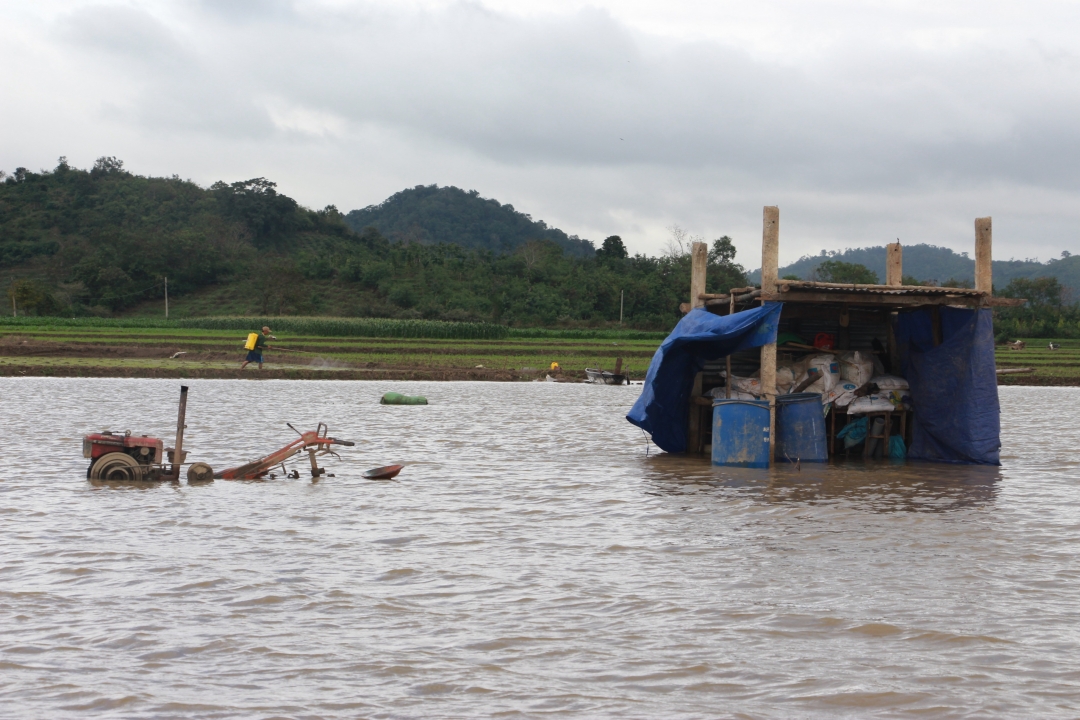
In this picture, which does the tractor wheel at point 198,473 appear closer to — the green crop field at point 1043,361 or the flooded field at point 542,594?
the flooded field at point 542,594

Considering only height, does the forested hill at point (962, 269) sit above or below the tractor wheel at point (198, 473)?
above

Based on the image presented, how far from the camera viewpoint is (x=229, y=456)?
1370 cm

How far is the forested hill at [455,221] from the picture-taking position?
13275cm

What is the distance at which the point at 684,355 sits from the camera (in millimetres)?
14180

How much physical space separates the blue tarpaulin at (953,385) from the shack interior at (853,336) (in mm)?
19

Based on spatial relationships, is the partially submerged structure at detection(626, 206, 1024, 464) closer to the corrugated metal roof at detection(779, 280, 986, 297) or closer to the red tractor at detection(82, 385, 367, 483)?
the corrugated metal roof at detection(779, 280, 986, 297)

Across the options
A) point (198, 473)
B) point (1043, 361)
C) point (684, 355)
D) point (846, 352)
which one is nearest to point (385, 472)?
point (198, 473)

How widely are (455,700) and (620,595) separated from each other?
2113mm

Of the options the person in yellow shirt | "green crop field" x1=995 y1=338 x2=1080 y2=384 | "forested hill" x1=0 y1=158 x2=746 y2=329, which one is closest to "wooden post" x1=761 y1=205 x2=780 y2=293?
the person in yellow shirt

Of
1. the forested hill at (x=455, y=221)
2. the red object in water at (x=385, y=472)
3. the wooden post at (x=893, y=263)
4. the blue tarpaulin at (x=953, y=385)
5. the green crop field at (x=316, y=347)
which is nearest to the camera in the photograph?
the red object in water at (x=385, y=472)

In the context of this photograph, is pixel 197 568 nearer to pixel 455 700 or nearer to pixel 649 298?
pixel 455 700

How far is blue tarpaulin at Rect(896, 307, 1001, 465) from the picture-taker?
13.6 m

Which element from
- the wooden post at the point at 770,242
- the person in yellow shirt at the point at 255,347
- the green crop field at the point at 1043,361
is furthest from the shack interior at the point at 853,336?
the green crop field at the point at 1043,361

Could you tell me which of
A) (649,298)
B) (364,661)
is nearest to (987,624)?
(364,661)
